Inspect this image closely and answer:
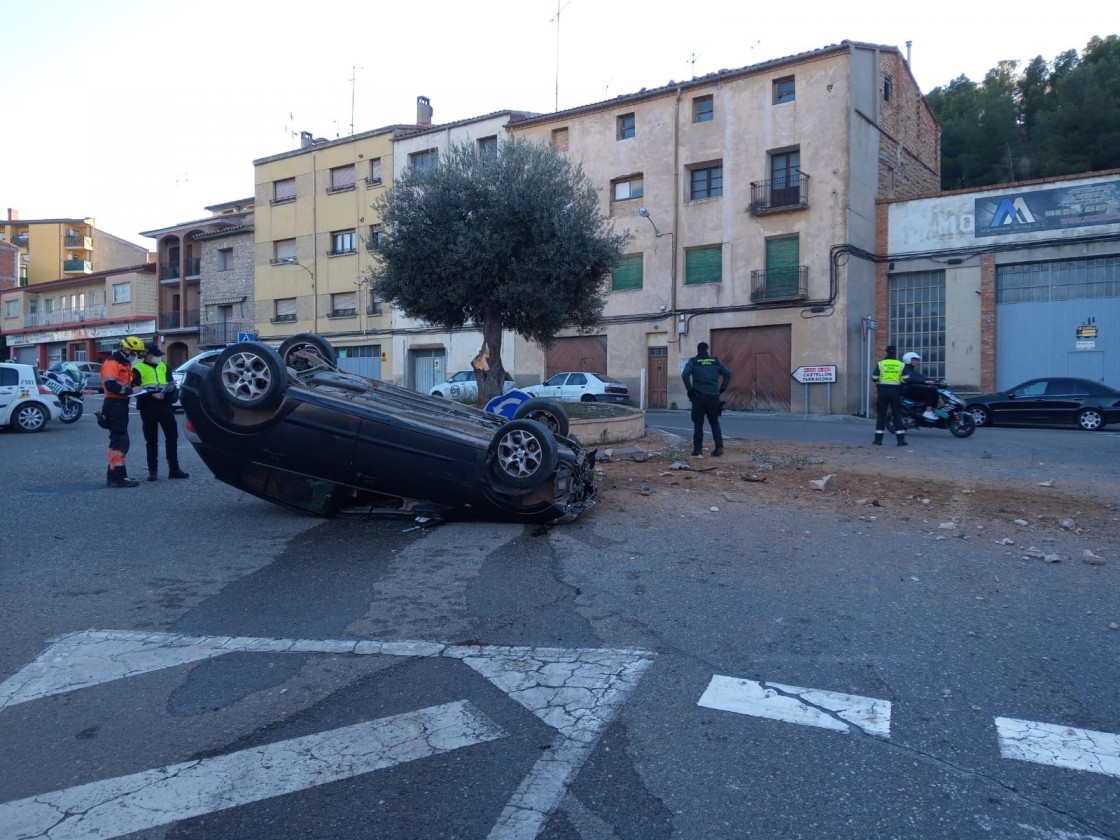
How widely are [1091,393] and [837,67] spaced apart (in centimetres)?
1364

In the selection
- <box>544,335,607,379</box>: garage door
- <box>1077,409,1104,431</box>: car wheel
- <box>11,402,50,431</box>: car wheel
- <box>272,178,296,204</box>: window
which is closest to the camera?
<box>11,402,50,431</box>: car wheel

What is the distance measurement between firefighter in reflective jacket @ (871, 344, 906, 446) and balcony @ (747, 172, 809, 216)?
16.2 meters

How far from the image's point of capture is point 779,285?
30312 mm

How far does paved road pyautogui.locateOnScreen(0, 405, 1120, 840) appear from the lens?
A: 3170mm

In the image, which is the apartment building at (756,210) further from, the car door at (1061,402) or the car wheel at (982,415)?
the car door at (1061,402)

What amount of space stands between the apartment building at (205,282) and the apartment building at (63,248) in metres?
20.8

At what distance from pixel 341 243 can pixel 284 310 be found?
16.8 feet

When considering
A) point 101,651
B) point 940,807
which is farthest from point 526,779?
point 101,651

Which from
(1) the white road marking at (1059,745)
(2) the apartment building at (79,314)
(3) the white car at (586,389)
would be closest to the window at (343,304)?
(2) the apartment building at (79,314)

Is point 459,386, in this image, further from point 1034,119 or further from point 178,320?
point 178,320

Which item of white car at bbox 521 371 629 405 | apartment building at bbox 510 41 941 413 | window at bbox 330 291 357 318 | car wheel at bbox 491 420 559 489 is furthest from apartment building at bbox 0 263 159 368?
car wheel at bbox 491 420 559 489

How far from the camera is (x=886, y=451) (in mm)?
14273

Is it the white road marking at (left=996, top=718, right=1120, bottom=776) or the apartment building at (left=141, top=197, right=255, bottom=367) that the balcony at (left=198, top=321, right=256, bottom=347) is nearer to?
the apartment building at (left=141, top=197, right=255, bottom=367)

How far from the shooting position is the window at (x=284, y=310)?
146 feet
